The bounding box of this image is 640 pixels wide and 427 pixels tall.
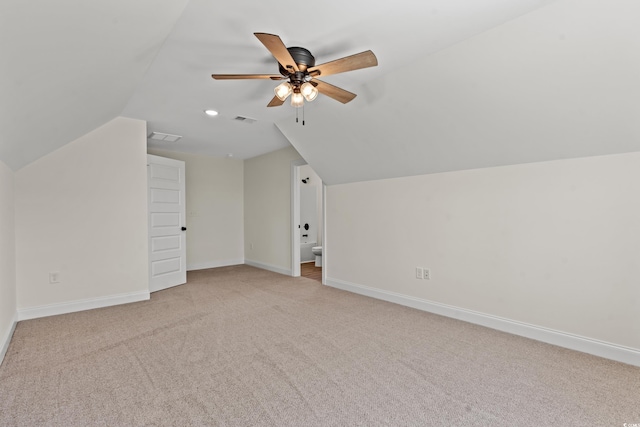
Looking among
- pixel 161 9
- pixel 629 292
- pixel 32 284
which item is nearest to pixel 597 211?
pixel 629 292

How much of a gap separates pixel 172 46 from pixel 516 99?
2702 millimetres

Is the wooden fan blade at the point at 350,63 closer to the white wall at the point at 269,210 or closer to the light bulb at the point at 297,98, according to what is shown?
the light bulb at the point at 297,98

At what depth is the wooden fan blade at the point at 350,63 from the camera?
6.48ft

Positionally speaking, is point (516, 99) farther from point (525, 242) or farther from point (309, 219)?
point (309, 219)

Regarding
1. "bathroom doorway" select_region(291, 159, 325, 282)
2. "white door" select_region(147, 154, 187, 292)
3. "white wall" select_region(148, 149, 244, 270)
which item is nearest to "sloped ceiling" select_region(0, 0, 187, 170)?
"white door" select_region(147, 154, 187, 292)

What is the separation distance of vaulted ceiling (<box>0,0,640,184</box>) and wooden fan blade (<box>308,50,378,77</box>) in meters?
0.25

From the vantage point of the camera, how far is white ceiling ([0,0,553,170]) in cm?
156

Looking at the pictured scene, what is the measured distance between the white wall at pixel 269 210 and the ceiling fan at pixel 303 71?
9.82ft

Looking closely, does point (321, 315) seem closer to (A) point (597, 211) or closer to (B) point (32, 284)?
→ (A) point (597, 211)

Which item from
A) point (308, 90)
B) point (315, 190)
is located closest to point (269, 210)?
point (315, 190)

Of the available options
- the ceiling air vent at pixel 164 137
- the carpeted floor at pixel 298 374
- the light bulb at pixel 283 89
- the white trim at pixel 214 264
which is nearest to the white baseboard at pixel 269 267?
the white trim at pixel 214 264

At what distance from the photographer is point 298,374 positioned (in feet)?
7.07

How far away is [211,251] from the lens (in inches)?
255

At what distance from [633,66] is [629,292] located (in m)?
1.63
